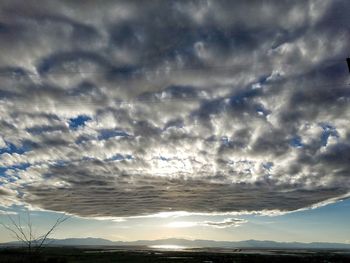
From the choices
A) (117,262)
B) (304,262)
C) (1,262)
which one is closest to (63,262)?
(1,262)

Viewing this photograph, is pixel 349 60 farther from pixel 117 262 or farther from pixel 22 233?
pixel 117 262

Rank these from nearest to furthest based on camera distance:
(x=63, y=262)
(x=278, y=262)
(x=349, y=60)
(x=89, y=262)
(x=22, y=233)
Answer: (x=349, y=60) < (x=22, y=233) < (x=63, y=262) < (x=89, y=262) < (x=278, y=262)

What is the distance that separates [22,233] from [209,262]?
265ft

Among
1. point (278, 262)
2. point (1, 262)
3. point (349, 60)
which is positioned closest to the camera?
point (349, 60)

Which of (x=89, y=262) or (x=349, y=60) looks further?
(x=89, y=262)

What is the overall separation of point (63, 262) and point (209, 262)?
42194mm

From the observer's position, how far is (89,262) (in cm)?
8481

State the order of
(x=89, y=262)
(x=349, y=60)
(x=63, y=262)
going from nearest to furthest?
(x=349, y=60) → (x=63, y=262) → (x=89, y=262)

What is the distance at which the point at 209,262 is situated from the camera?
293 ft

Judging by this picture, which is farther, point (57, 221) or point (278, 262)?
point (278, 262)

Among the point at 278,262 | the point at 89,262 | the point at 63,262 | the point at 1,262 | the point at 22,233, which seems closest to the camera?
the point at 22,233

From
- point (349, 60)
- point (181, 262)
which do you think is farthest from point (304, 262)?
point (349, 60)

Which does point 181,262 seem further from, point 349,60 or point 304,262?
point 349,60

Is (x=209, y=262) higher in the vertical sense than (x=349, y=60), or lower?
lower
